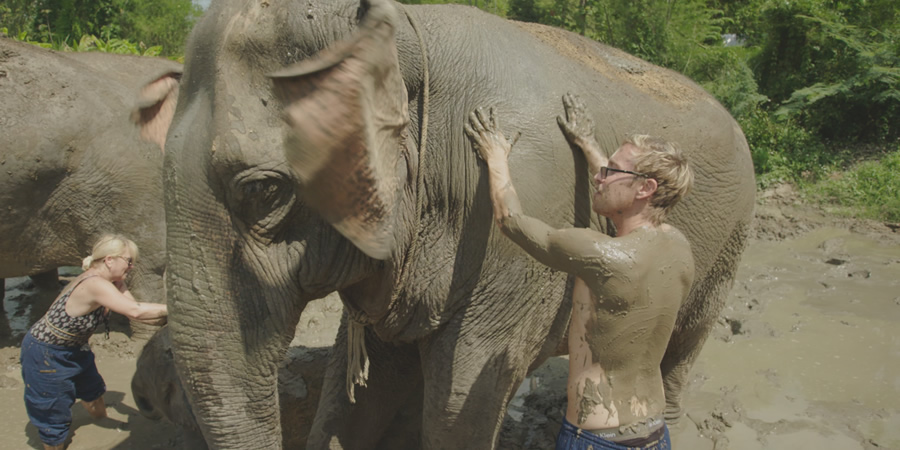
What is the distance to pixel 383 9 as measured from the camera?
207cm

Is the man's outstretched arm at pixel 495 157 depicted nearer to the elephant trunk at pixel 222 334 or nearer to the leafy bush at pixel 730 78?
the elephant trunk at pixel 222 334

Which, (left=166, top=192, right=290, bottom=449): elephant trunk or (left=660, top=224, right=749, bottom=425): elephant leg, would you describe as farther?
(left=660, top=224, right=749, bottom=425): elephant leg

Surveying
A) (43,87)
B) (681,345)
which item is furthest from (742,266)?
(43,87)

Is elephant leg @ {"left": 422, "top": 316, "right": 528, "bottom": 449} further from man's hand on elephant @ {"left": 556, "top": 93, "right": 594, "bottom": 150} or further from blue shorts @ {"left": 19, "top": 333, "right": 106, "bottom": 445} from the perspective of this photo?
blue shorts @ {"left": 19, "top": 333, "right": 106, "bottom": 445}

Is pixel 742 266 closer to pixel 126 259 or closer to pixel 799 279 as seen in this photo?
pixel 799 279

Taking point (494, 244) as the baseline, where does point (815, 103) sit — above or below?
below

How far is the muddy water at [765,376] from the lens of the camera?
15.2ft

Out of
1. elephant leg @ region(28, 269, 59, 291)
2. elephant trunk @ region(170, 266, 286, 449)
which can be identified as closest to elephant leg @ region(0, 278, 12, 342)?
elephant leg @ region(28, 269, 59, 291)

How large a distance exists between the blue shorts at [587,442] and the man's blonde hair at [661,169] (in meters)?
0.80

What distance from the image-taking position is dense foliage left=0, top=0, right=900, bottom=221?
1114cm

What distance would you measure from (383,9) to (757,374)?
4600mm

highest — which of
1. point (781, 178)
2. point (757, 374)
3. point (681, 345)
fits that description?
point (681, 345)

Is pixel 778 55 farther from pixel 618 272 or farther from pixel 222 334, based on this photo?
pixel 222 334

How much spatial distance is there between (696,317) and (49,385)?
365cm
